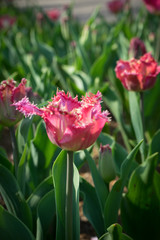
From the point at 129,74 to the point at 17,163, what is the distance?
1.37 ft

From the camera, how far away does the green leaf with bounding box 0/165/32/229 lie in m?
0.85

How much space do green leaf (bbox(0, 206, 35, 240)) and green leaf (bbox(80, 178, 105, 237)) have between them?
18 centimetres

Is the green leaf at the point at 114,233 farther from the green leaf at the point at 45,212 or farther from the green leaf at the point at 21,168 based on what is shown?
the green leaf at the point at 21,168

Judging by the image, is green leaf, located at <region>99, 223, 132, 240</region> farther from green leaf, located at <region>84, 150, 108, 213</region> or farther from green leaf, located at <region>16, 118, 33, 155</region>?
green leaf, located at <region>16, 118, 33, 155</region>

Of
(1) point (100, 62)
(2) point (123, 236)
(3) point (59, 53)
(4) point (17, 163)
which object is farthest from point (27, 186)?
(3) point (59, 53)

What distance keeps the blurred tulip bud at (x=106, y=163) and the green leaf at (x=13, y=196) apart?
21 centimetres

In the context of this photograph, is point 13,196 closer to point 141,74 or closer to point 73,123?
point 73,123

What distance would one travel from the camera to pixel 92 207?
37.9 inches

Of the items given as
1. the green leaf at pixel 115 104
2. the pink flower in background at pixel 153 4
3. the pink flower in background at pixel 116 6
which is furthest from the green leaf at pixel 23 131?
the pink flower in background at pixel 116 6

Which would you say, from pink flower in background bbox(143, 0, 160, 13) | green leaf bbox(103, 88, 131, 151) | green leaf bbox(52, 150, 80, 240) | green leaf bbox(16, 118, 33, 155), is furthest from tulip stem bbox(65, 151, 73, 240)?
pink flower in background bbox(143, 0, 160, 13)

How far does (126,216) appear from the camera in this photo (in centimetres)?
96

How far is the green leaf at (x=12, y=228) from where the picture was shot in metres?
0.79

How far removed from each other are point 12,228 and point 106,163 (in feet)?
0.90

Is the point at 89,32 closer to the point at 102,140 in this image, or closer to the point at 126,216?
the point at 102,140
